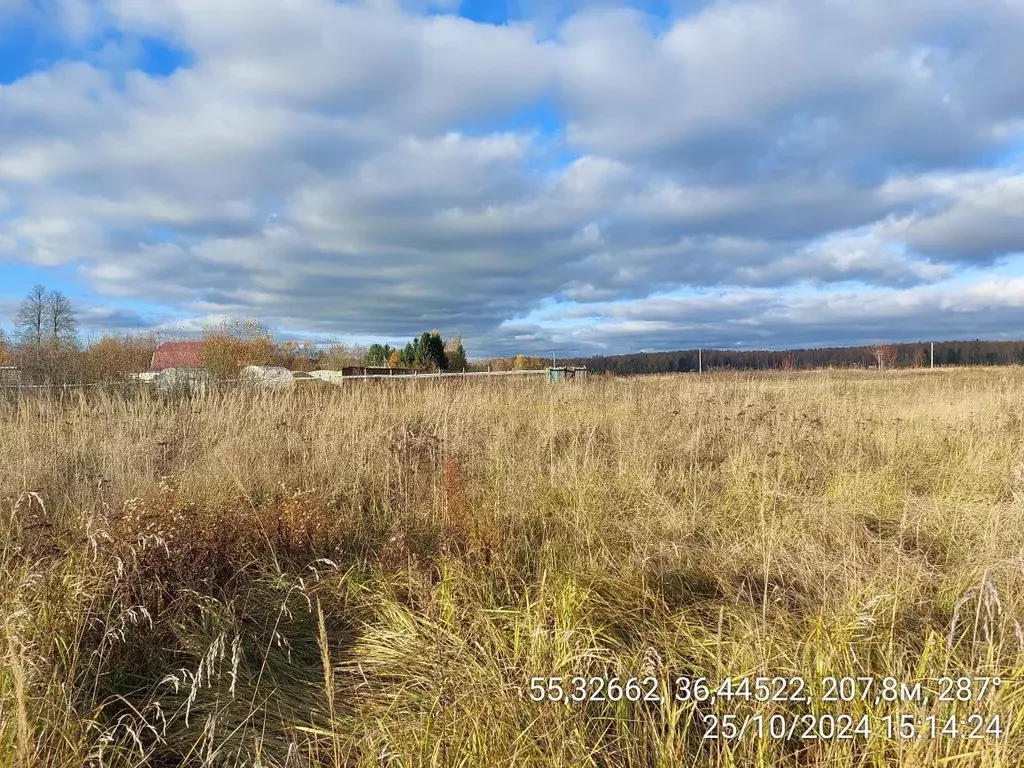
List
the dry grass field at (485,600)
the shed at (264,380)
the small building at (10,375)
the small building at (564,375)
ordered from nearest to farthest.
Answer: the dry grass field at (485,600)
the shed at (264,380)
the small building at (10,375)
the small building at (564,375)

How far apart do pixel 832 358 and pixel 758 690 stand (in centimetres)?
4098

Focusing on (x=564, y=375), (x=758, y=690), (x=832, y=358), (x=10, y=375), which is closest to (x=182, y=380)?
(x=10, y=375)

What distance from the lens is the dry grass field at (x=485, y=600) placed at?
1858mm

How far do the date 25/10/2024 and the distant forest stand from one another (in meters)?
23.5

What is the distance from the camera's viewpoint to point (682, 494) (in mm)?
4797

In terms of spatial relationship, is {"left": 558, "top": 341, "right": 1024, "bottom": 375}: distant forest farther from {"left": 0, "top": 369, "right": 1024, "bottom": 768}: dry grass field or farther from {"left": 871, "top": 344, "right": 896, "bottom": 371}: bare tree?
{"left": 0, "top": 369, "right": 1024, "bottom": 768}: dry grass field

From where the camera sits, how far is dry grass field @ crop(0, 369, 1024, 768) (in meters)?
1.86

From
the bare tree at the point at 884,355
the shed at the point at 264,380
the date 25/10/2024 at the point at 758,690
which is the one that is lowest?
the date 25/10/2024 at the point at 758,690

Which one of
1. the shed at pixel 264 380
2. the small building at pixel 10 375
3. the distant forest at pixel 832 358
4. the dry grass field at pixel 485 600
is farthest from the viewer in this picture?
the distant forest at pixel 832 358

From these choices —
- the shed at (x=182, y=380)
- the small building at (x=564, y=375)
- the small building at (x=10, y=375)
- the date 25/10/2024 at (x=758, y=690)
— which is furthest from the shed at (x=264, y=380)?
the date 25/10/2024 at (x=758, y=690)

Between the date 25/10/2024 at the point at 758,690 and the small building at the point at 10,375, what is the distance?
13530mm

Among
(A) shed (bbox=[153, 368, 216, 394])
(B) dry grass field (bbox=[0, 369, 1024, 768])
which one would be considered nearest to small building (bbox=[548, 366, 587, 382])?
(A) shed (bbox=[153, 368, 216, 394])

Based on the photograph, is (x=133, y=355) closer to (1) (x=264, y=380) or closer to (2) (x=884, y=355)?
(1) (x=264, y=380)

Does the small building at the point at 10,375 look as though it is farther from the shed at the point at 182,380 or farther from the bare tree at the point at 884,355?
the bare tree at the point at 884,355
